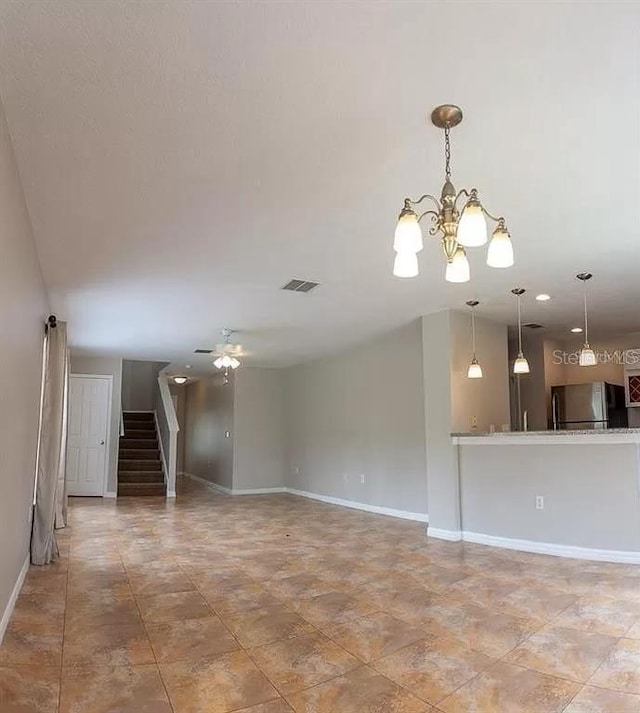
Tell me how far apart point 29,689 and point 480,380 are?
515 cm

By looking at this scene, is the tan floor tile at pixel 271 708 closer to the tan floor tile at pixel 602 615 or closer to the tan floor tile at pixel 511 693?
the tan floor tile at pixel 511 693

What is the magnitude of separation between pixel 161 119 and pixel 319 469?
24.6 feet

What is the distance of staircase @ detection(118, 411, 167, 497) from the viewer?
385 inches

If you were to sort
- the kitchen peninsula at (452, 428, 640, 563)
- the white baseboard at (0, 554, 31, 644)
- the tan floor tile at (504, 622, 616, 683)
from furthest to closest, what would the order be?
the kitchen peninsula at (452, 428, 640, 563)
the white baseboard at (0, 554, 31, 644)
the tan floor tile at (504, 622, 616, 683)

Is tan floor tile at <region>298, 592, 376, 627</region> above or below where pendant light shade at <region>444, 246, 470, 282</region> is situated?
below

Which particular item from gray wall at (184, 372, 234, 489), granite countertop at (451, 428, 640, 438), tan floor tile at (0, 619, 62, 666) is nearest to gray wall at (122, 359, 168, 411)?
gray wall at (184, 372, 234, 489)

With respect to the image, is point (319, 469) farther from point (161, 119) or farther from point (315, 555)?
point (161, 119)

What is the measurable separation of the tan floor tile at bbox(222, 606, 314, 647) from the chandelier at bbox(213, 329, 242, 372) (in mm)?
3754

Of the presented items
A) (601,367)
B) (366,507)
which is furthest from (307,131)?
(601,367)

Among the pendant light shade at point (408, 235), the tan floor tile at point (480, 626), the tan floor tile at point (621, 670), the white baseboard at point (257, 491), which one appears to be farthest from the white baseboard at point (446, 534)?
the white baseboard at point (257, 491)

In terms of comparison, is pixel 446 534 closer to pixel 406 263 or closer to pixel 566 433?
pixel 566 433

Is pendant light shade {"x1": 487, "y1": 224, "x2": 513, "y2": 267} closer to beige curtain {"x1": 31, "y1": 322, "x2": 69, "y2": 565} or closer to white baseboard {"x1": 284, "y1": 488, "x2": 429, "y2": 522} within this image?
beige curtain {"x1": 31, "y1": 322, "x2": 69, "y2": 565}

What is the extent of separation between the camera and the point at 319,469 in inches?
358

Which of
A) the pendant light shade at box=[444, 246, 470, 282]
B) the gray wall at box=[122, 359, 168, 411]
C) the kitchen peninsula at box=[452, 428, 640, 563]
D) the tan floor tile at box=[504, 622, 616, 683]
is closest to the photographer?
the pendant light shade at box=[444, 246, 470, 282]
